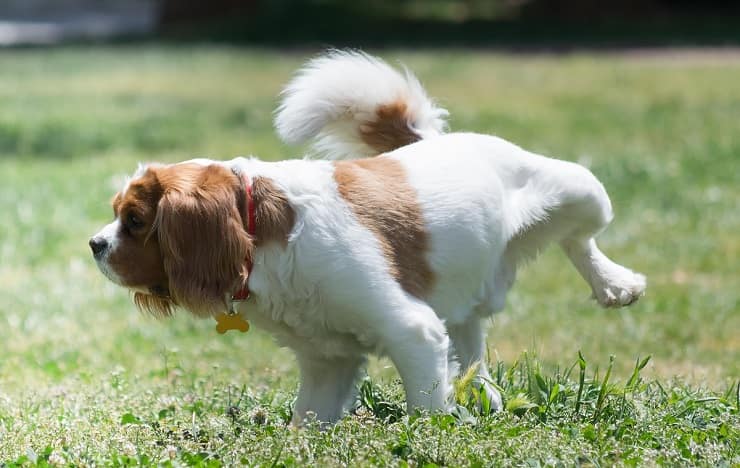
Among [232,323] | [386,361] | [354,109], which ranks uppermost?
[354,109]

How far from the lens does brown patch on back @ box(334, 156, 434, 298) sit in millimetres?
4477

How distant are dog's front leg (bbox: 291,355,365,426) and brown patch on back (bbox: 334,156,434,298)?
1.65 ft

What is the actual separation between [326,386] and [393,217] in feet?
2.57

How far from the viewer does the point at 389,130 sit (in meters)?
5.53

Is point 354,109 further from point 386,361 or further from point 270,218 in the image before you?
point 386,361

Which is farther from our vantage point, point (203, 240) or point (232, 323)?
point (232, 323)

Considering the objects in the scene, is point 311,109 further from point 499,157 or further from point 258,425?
point 258,425

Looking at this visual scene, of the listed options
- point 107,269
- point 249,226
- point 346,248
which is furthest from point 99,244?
point 346,248

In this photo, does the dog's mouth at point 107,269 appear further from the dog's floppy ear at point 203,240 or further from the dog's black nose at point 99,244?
the dog's floppy ear at point 203,240

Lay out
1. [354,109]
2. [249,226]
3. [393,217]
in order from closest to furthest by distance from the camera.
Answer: [249,226]
[393,217]
[354,109]

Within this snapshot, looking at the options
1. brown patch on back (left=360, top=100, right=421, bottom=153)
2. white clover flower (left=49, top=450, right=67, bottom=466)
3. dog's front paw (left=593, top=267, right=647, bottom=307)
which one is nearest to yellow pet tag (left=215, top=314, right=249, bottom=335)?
white clover flower (left=49, top=450, right=67, bottom=466)

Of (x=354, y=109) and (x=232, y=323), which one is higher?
(x=354, y=109)

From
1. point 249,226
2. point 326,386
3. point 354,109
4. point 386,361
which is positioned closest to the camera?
point 249,226

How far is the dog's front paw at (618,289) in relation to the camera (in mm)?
5539
